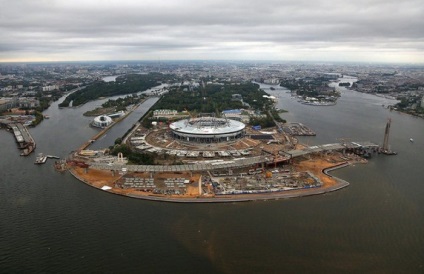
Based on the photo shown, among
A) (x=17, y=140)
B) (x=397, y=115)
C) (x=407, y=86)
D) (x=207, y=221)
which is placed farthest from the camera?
(x=407, y=86)

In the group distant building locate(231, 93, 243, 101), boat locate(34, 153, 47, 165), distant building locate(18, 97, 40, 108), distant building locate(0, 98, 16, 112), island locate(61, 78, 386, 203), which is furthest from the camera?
distant building locate(231, 93, 243, 101)

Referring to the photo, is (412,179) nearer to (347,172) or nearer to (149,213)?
(347,172)

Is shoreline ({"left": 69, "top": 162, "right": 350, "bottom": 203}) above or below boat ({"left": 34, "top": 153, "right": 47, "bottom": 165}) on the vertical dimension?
above

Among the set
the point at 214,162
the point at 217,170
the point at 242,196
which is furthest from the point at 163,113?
the point at 242,196

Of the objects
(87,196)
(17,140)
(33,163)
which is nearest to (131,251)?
(87,196)

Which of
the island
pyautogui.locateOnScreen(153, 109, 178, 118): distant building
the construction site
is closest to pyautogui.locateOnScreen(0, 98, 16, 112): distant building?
pyautogui.locateOnScreen(153, 109, 178, 118): distant building

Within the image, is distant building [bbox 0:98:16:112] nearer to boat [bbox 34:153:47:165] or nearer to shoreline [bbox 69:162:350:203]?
boat [bbox 34:153:47:165]
